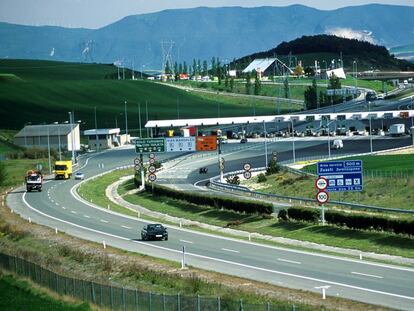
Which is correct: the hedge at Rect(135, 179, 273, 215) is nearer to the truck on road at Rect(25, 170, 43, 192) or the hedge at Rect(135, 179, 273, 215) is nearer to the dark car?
the dark car

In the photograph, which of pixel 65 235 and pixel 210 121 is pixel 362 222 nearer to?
pixel 65 235

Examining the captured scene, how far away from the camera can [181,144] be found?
123750 millimetres

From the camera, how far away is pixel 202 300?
112 ft

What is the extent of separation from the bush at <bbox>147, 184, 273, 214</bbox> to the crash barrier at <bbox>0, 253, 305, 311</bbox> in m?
29.9

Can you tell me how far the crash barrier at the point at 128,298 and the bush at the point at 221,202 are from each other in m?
29.9

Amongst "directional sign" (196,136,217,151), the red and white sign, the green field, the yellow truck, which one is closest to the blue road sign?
the red and white sign

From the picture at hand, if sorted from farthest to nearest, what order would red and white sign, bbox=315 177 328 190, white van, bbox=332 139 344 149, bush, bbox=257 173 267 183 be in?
white van, bbox=332 139 344 149 → bush, bbox=257 173 267 183 → red and white sign, bbox=315 177 328 190

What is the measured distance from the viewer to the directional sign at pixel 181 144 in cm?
12306

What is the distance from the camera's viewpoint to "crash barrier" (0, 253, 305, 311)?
1297 inches

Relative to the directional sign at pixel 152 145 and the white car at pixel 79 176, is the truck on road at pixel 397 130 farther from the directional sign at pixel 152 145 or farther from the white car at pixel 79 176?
the directional sign at pixel 152 145

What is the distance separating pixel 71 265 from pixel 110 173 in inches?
3270

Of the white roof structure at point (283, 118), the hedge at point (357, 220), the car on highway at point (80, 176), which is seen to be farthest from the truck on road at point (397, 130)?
the hedge at point (357, 220)

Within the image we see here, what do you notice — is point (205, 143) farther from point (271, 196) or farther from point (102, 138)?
point (102, 138)

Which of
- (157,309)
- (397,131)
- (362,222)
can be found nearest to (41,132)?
(397,131)
